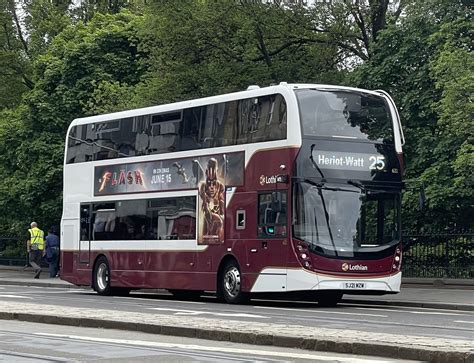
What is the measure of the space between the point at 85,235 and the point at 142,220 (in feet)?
10.1

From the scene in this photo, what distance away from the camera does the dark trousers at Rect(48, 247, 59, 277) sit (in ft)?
118

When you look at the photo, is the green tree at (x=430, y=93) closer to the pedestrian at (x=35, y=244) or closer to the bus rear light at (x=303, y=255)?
the bus rear light at (x=303, y=255)

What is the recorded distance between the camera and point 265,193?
20.8 meters

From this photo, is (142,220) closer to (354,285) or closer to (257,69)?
(354,285)

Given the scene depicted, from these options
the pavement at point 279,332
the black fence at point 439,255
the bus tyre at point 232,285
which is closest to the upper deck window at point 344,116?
the bus tyre at point 232,285

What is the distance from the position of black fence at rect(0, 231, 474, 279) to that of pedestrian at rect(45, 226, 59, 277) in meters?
13.8

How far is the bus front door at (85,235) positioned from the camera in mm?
26953

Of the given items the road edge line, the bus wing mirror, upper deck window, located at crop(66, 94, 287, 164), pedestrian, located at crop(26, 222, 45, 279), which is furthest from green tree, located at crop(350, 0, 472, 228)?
pedestrian, located at crop(26, 222, 45, 279)

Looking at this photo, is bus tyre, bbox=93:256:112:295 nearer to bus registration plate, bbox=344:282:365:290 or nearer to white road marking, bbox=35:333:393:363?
bus registration plate, bbox=344:282:365:290

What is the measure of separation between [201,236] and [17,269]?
22564 millimetres

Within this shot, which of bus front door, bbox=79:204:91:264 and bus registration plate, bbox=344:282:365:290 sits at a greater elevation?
bus front door, bbox=79:204:91:264

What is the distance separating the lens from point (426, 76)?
91.4 ft

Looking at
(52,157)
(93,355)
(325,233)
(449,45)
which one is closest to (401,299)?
(325,233)

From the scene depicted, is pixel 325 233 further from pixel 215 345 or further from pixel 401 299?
pixel 215 345
